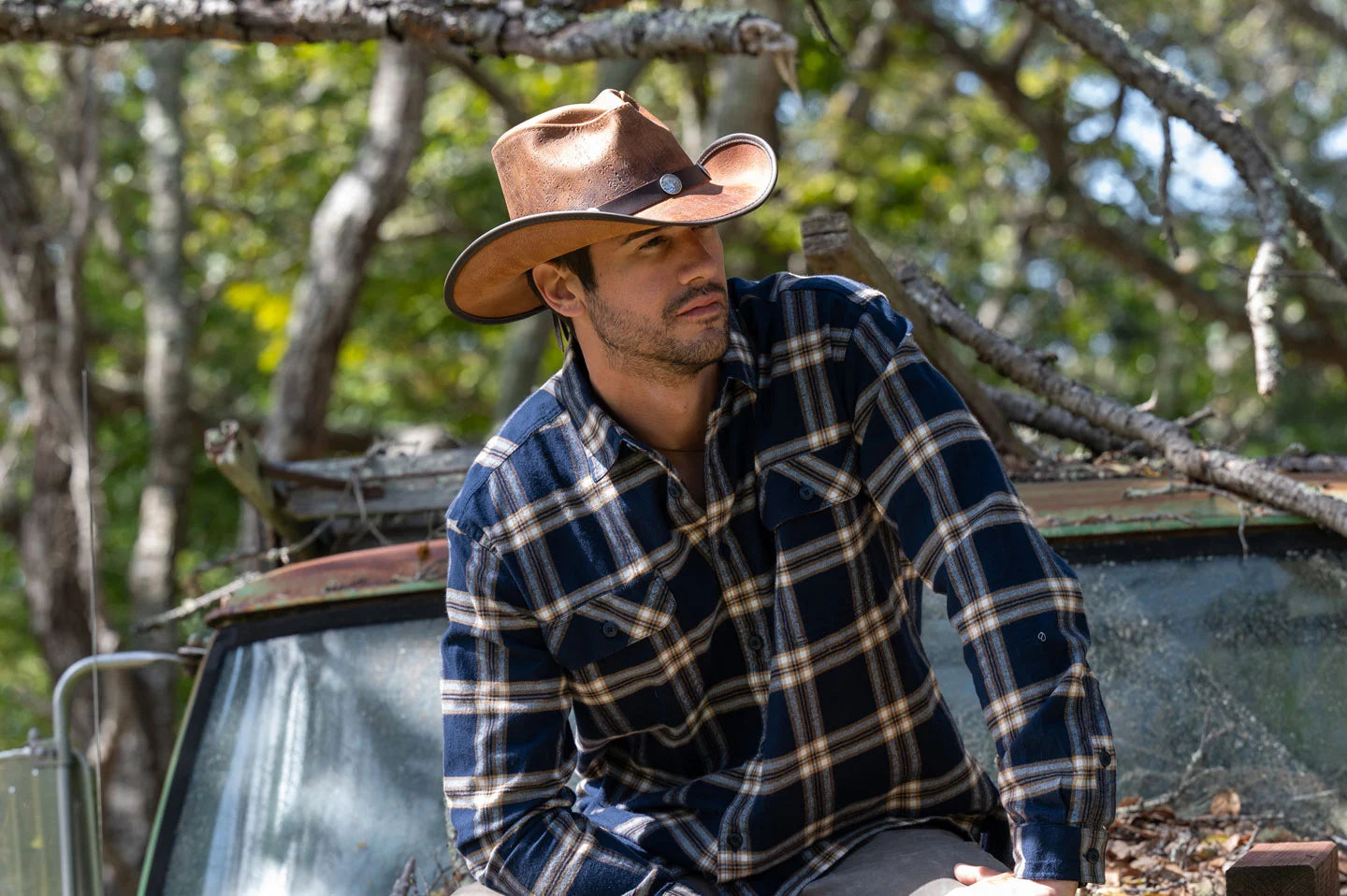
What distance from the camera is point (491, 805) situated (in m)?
2.34

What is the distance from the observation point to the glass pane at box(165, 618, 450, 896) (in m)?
2.90

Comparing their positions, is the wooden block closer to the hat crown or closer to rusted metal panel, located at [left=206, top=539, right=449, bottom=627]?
the hat crown

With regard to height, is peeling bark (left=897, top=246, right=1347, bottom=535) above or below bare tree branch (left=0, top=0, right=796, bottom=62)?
below

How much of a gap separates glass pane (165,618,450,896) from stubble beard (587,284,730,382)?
1.02 meters

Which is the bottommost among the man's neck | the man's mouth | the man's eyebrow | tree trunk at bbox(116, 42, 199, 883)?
tree trunk at bbox(116, 42, 199, 883)

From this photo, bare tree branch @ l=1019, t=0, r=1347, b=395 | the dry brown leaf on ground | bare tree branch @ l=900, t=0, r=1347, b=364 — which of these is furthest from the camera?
bare tree branch @ l=900, t=0, r=1347, b=364

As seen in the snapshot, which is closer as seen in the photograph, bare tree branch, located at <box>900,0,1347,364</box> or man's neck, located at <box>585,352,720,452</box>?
man's neck, located at <box>585,352,720,452</box>

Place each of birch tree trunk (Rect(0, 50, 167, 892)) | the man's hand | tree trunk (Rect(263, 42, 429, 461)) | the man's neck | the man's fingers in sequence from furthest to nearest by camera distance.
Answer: birch tree trunk (Rect(0, 50, 167, 892)) → tree trunk (Rect(263, 42, 429, 461)) → the man's neck → the man's fingers → the man's hand

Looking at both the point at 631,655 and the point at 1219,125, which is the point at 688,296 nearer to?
the point at 631,655

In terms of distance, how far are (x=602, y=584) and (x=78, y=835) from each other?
124 cm

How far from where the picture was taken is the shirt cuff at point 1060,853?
198 cm

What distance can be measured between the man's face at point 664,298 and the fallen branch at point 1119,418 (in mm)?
954

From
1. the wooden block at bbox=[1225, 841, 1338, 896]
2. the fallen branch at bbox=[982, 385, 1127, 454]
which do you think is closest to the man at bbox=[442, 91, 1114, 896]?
the wooden block at bbox=[1225, 841, 1338, 896]

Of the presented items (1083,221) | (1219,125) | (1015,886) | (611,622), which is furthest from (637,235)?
(1083,221)
